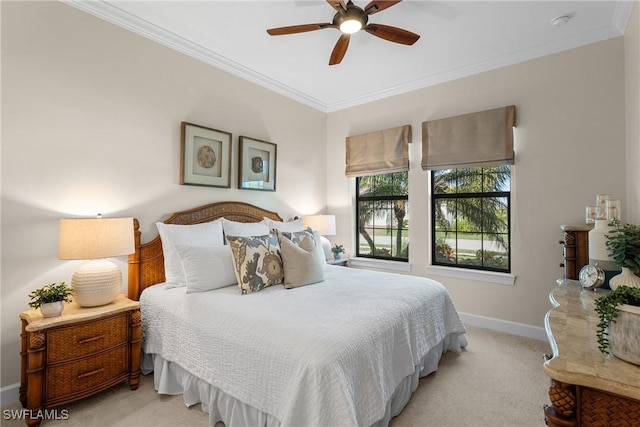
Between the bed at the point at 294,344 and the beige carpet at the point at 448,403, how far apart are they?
0.09 meters

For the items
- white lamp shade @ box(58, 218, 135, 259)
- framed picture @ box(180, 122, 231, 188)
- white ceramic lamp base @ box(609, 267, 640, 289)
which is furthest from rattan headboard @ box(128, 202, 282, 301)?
white ceramic lamp base @ box(609, 267, 640, 289)

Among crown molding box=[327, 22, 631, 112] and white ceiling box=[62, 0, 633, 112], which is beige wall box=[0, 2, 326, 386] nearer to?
white ceiling box=[62, 0, 633, 112]

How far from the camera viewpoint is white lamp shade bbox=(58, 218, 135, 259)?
6.60 ft

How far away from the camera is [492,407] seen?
2.01 m

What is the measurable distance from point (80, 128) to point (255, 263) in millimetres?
1709

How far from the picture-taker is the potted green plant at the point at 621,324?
3.01 ft

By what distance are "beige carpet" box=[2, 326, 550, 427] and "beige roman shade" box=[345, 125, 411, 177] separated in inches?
94.2

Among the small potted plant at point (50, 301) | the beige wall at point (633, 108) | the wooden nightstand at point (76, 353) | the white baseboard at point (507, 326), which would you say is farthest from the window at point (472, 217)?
the small potted plant at point (50, 301)

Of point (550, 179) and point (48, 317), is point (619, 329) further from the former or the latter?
point (48, 317)

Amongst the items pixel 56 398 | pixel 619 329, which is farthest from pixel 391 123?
pixel 56 398

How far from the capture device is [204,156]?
3.13 metres

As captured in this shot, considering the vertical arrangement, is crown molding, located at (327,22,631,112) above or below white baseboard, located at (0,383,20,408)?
above

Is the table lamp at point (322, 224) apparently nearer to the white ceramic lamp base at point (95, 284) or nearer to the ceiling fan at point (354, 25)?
the ceiling fan at point (354, 25)

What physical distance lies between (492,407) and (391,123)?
10.7ft
